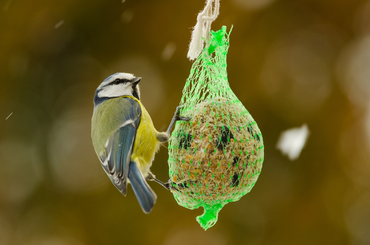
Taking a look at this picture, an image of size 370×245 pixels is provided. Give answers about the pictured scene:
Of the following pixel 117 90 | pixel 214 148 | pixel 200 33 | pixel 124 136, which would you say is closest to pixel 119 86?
pixel 117 90

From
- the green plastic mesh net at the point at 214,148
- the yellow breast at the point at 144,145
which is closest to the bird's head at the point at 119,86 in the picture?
the yellow breast at the point at 144,145

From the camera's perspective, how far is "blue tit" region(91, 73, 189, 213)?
2170mm

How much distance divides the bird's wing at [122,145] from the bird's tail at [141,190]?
43 millimetres

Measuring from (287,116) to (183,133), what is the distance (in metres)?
1.81

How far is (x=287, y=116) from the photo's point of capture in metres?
3.59

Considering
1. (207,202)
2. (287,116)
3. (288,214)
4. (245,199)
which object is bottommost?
(288,214)

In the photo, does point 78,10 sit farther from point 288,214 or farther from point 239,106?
point 288,214

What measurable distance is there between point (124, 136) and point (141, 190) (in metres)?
0.42

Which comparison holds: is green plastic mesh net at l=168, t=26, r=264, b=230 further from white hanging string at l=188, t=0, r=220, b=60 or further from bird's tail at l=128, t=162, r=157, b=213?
bird's tail at l=128, t=162, r=157, b=213

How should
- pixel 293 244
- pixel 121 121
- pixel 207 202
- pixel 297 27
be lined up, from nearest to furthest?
pixel 207 202 → pixel 121 121 → pixel 293 244 → pixel 297 27

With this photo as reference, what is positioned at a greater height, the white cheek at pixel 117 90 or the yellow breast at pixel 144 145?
the white cheek at pixel 117 90

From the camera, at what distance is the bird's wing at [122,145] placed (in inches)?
85.0

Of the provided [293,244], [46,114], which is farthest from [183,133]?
[46,114]

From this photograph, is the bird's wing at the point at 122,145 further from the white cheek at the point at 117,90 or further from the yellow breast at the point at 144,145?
the white cheek at the point at 117,90
